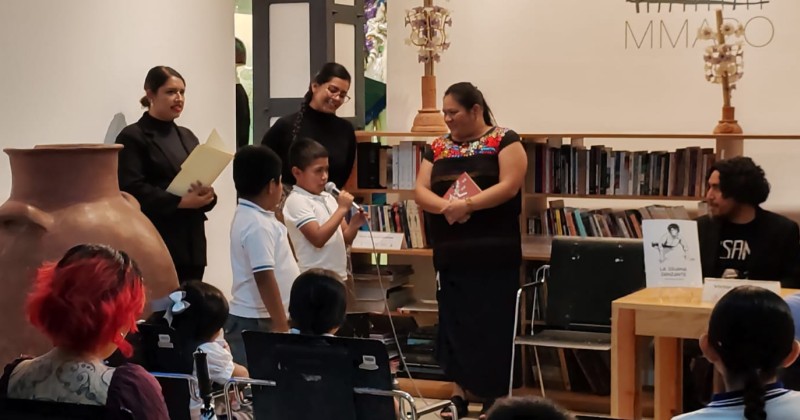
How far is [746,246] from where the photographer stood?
12.3 ft

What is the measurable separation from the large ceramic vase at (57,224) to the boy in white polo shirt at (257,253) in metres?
0.27

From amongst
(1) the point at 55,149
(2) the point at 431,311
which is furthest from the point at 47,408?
(2) the point at 431,311

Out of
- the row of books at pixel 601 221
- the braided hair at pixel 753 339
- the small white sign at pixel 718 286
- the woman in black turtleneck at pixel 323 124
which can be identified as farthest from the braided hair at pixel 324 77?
the braided hair at pixel 753 339

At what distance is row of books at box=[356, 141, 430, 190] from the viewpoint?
17.0 feet

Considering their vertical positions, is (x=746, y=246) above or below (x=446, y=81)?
below

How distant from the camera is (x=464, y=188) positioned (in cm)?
399

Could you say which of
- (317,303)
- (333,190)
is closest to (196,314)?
(317,303)

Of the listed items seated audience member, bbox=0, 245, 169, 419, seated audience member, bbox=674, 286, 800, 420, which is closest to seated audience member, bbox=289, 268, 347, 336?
seated audience member, bbox=0, 245, 169, 419

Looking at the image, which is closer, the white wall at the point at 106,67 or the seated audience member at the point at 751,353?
the seated audience member at the point at 751,353

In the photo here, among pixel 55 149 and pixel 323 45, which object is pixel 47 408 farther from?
pixel 323 45

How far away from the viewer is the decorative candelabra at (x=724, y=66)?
480 centimetres

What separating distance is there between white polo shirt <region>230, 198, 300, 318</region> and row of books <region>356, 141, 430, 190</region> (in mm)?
1815

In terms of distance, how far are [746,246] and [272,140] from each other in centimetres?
210

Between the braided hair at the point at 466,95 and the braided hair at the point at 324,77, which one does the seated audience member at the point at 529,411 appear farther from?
the braided hair at the point at 324,77
